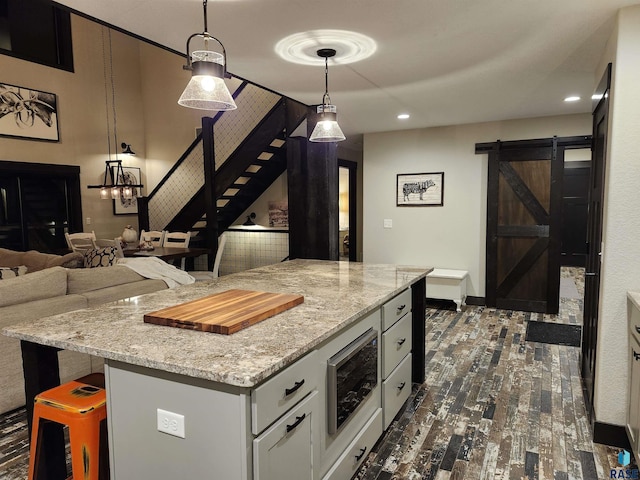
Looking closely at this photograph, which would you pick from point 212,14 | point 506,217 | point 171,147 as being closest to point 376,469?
point 212,14

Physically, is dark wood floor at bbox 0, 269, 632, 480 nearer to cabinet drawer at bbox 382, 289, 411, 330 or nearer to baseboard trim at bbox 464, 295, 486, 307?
cabinet drawer at bbox 382, 289, 411, 330

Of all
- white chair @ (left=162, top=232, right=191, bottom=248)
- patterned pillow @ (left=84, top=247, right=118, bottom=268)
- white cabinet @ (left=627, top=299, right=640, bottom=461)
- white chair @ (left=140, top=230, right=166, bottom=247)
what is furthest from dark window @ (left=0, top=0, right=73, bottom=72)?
white cabinet @ (left=627, top=299, right=640, bottom=461)

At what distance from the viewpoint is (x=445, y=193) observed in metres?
5.63

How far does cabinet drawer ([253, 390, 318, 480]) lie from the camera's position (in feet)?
4.42

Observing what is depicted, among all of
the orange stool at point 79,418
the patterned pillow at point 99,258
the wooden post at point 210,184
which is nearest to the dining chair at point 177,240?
the wooden post at point 210,184

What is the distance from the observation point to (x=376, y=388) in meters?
2.34

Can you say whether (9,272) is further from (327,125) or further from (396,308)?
(396,308)

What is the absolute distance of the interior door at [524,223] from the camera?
505cm

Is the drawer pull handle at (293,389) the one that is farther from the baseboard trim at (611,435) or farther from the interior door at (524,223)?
the interior door at (524,223)

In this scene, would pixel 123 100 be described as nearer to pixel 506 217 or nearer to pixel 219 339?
pixel 506 217

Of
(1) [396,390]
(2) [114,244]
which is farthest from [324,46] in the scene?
(2) [114,244]

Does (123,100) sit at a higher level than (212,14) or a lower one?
higher

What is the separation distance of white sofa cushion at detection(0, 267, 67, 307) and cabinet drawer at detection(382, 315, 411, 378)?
7.50ft

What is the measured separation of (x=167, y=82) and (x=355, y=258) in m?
5.25
